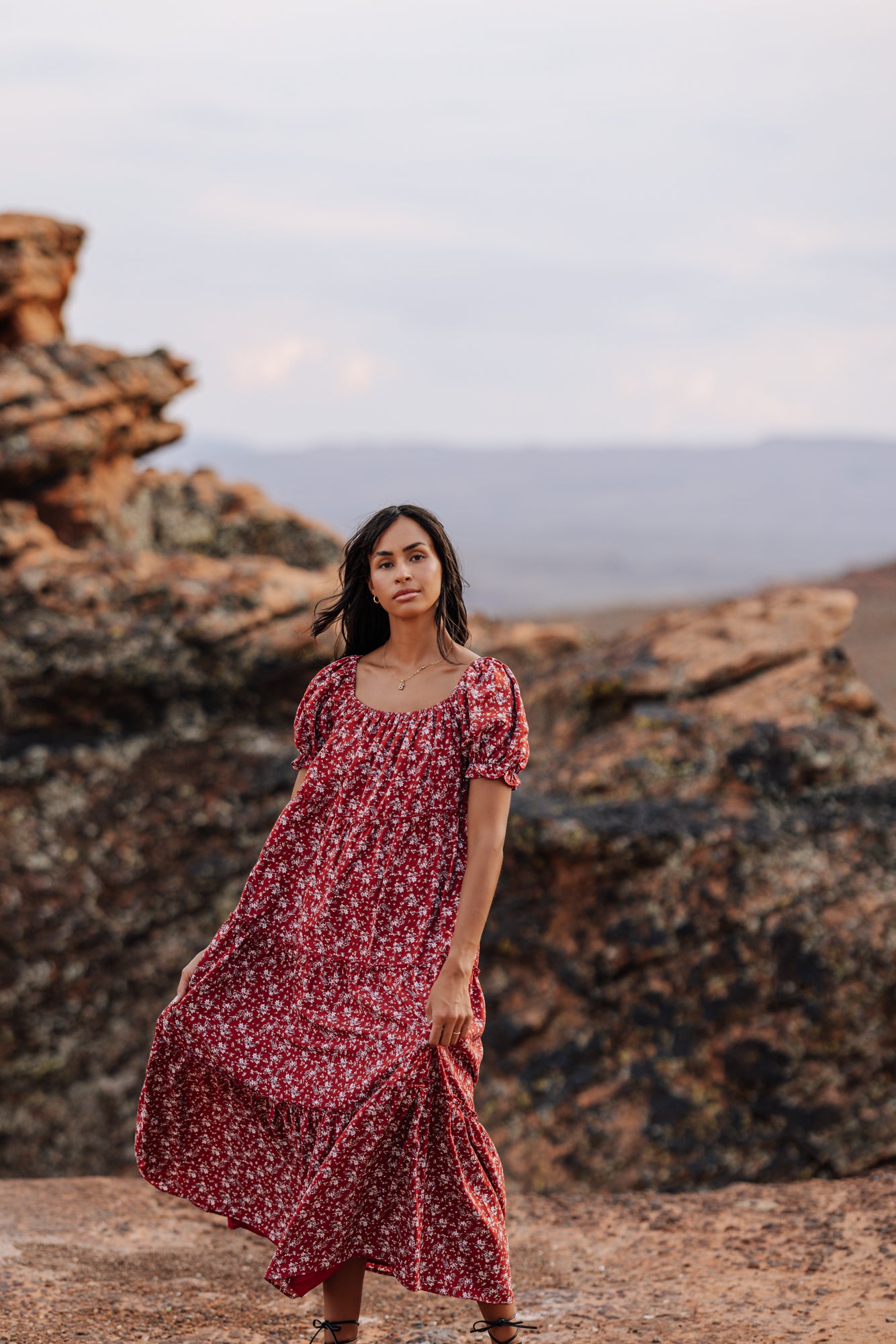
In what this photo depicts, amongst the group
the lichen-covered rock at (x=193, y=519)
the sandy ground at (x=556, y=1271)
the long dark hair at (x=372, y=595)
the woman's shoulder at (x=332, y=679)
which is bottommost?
the sandy ground at (x=556, y=1271)

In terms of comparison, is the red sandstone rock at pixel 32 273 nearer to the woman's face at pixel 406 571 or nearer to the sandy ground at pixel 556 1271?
the sandy ground at pixel 556 1271

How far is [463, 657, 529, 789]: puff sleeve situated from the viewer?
11.2ft

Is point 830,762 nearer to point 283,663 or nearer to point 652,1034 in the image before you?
point 652,1034

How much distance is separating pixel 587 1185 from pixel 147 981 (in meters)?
2.60

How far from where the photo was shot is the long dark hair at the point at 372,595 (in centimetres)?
371

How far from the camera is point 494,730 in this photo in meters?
3.43

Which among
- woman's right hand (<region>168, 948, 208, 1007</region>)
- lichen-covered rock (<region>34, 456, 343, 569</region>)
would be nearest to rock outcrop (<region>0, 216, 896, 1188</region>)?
lichen-covered rock (<region>34, 456, 343, 569</region>)

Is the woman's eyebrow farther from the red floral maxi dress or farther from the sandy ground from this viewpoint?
the sandy ground

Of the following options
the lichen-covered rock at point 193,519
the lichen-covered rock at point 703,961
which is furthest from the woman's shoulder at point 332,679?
the lichen-covered rock at point 193,519

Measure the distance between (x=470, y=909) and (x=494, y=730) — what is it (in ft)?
1.57

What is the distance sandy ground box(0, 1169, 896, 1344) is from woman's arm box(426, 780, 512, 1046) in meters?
1.29

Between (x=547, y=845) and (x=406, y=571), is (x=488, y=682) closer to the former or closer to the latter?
(x=406, y=571)

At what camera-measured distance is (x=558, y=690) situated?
25.4ft

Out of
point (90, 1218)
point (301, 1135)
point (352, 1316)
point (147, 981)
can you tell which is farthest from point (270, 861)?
point (147, 981)
